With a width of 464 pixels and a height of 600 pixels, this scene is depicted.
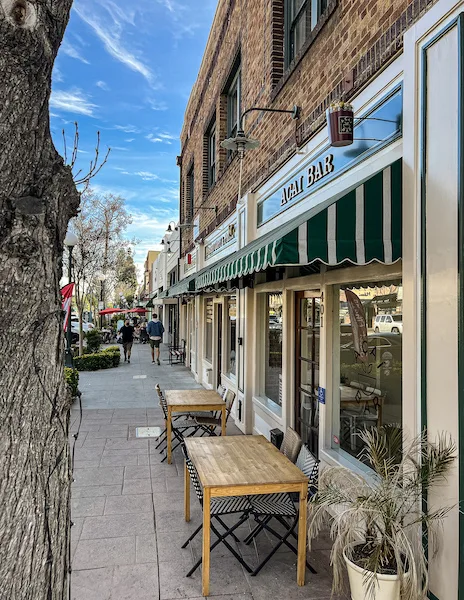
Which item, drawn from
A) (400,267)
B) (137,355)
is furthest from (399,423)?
(137,355)

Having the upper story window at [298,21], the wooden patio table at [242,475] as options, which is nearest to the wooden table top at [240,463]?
the wooden patio table at [242,475]

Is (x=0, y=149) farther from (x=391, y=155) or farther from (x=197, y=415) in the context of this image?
(x=197, y=415)

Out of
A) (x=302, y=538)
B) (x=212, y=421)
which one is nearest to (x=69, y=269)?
(x=212, y=421)

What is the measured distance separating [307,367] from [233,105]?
7290mm

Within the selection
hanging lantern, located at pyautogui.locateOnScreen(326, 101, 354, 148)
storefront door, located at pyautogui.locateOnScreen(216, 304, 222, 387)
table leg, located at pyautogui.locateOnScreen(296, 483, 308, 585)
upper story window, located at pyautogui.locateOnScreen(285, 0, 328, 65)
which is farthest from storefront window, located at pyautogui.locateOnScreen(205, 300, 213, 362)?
table leg, located at pyautogui.locateOnScreen(296, 483, 308, 585)

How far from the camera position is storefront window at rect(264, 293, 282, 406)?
7.36 meters

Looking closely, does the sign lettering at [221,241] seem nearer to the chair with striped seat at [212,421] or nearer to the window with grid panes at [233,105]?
the window with grid panes at [233,105]

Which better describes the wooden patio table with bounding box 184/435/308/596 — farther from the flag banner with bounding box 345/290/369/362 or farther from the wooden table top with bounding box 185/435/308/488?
the flag banner with bounding box 345/290/369/362

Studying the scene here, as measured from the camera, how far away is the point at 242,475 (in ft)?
13.0

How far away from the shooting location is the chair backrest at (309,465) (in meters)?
4.09

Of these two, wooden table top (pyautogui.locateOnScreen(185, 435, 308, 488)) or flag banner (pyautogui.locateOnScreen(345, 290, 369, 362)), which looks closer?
wooden table top (pyautogui.locateOnScreen(185, 435, 308, 488))

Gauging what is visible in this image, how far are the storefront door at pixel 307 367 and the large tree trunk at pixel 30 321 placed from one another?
4.36 metres

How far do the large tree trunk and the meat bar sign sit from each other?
3704mm

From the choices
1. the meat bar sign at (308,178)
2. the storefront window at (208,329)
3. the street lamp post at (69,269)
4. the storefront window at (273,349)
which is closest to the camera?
the meat bar sign at (308,178)
